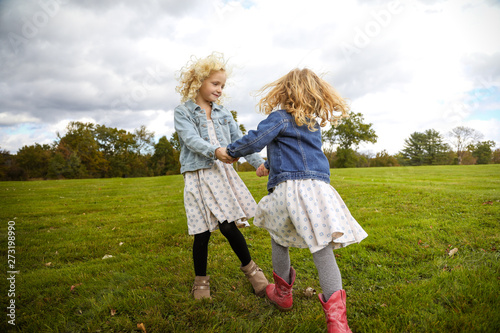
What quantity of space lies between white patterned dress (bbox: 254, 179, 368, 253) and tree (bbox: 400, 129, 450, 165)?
52413 mm

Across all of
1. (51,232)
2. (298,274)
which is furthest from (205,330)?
(51,232)

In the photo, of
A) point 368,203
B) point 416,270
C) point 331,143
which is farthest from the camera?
point 331,143

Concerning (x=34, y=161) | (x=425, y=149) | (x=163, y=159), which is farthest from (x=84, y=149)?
(x=425, y=149)

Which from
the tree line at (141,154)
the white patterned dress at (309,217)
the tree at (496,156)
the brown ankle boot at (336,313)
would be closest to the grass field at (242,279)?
the brown ankle boot at (336,313)

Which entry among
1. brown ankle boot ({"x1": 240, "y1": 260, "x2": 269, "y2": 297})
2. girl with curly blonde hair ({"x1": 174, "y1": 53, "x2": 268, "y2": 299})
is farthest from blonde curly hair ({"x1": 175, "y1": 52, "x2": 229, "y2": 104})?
brown ankle boot ({"x1": 240, "y1": 260, "x2": 269, "y2": 297})

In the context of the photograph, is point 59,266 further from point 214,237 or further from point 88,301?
point 214,237

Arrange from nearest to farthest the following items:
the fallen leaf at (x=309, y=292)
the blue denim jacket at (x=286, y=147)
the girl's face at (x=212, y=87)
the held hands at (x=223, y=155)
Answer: the blue denim jacket at (x=286, y=147) → the held hands at (x=223, y=155) → the fallen leaf at (x=309, y=292) → the girl's face at (x=212, y=87)

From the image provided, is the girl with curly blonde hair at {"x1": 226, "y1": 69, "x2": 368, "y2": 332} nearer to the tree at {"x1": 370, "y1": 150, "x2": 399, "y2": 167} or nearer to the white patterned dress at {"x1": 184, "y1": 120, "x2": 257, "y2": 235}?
the white patterned dress at {"x1": 184, "y1": 120, "x2": 257, "y2": 235}

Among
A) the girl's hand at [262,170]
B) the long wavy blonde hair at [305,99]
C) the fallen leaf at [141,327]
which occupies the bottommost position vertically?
the fallen leaf at [141,327]

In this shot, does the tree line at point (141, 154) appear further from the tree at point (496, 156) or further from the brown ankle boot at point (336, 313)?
the brown ankle boot at point (336, 313)

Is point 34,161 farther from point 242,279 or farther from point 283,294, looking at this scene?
point 283,294

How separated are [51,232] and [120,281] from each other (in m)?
3.26

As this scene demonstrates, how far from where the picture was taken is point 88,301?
253cm

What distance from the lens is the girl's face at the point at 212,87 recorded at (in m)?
2.66
